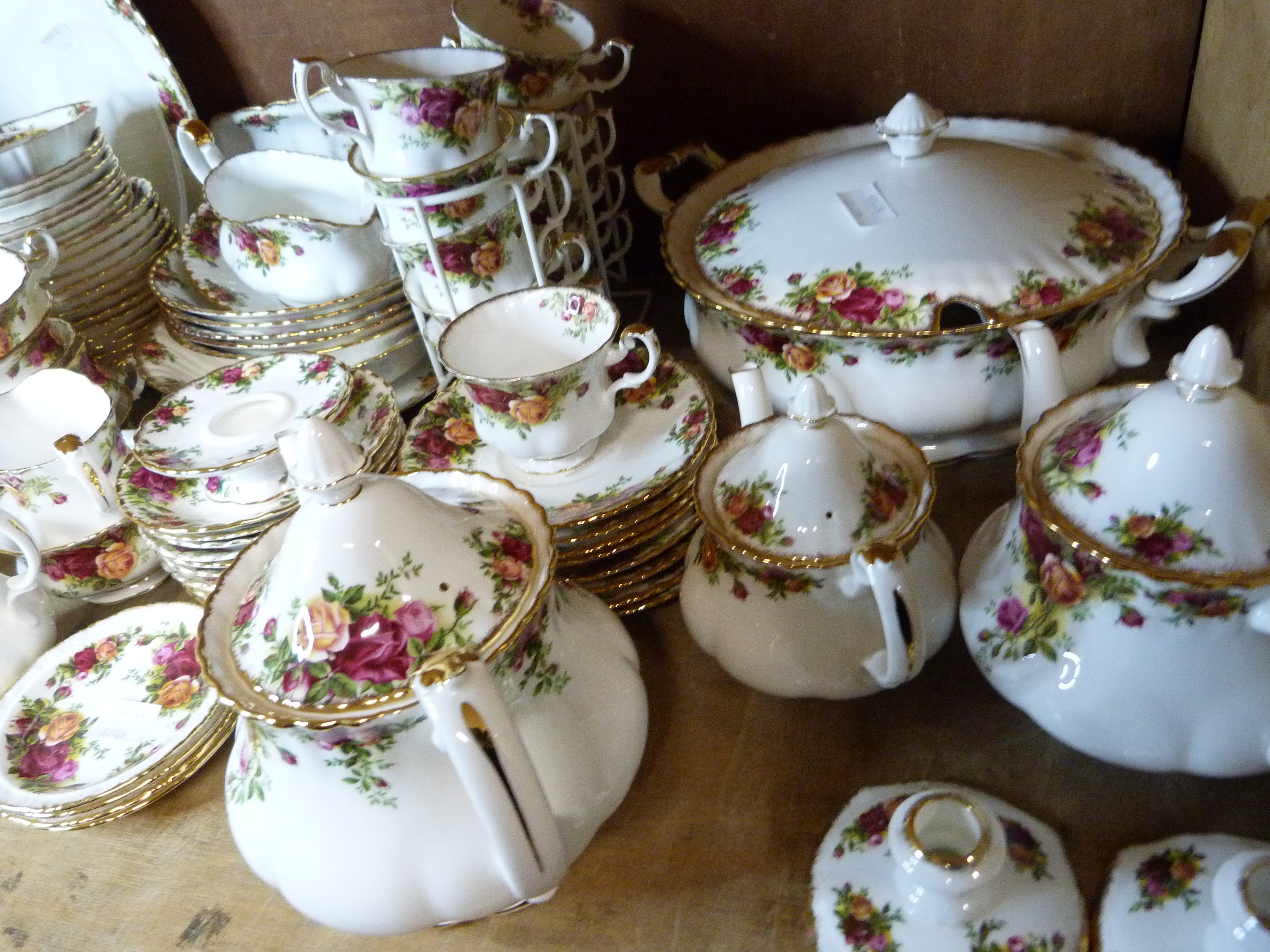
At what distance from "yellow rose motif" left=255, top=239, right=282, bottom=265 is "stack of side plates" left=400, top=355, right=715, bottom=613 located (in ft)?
0.70

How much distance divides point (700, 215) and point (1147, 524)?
0.50 m

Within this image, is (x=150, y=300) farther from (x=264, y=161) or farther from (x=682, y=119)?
(x=682, y=119)

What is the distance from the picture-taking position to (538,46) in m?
0.83

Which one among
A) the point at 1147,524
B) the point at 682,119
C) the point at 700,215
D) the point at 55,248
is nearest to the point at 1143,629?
the point at 1147,524

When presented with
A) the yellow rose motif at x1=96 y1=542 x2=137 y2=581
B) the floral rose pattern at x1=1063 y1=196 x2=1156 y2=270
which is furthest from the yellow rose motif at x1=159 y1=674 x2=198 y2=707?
the floral rose pattern at x1=1063 y1=196 x2=1156 y2=270

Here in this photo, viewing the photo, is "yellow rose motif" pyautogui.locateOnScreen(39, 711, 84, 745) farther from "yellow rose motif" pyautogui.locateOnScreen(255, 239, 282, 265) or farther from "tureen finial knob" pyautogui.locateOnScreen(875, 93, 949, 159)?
"tureen finial knob" pyautogui.locateOnScreen(875, 93, 949, 159)

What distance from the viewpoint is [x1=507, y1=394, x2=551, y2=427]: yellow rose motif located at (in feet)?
2.10

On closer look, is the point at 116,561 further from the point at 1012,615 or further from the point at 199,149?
the point at 1012,615

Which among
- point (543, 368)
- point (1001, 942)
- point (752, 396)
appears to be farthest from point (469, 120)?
point (1001, 942)

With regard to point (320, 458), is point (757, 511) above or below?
below

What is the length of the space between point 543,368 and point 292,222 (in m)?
0.29

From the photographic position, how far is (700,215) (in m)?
0.82

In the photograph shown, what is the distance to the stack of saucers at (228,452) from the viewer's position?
0.67 meters

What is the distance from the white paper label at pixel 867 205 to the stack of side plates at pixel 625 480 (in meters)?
0.18
